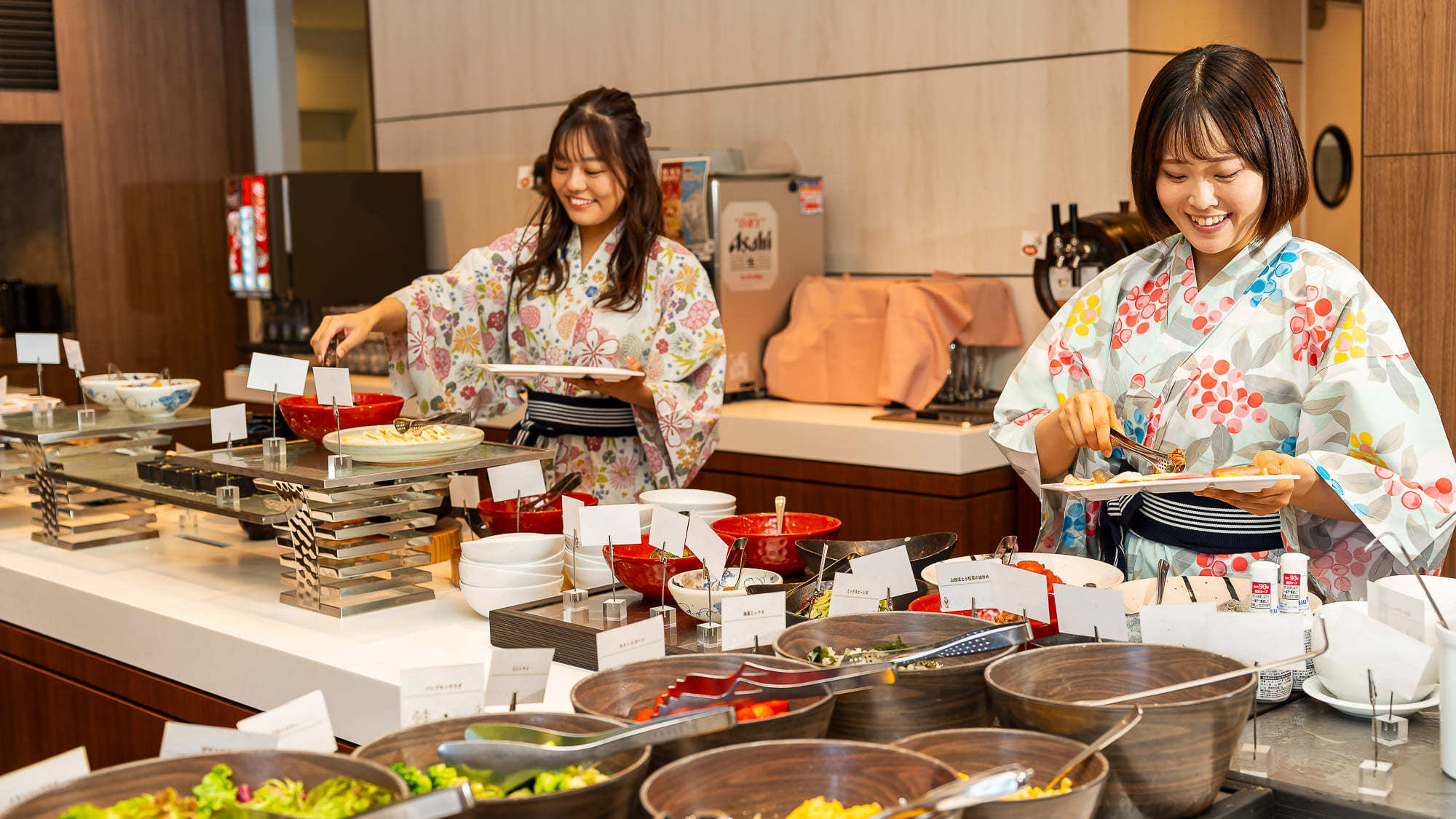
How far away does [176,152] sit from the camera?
6.73 m

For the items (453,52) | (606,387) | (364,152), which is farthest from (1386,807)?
(364,152)

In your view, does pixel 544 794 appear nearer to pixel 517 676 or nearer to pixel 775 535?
pixel 517 676

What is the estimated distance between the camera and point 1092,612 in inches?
59.2

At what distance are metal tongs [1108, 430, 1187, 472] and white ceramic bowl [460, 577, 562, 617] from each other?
862mm

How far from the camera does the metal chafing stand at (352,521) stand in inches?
82.7

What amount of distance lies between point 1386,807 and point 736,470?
3.21 metres

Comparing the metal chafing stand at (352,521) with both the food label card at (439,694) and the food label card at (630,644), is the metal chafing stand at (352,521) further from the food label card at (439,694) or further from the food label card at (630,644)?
the food label card at (439,694)

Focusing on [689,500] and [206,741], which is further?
[689,500]

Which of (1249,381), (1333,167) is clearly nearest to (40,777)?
(1249,381)

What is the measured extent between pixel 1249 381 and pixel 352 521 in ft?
4.45

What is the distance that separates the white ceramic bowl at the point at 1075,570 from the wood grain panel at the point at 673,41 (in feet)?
8.38

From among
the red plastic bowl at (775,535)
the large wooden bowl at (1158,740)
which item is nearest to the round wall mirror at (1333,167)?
the red plastic bowl at (775,535)

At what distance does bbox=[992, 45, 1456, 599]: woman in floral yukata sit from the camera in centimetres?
177

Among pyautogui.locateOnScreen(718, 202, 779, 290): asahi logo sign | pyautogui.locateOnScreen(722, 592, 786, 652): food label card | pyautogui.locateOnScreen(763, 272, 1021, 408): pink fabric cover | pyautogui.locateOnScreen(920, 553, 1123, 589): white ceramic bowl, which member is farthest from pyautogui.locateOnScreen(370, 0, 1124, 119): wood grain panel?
pyautogui.locateOnScreen(722, 592, 786, 652): food label card
